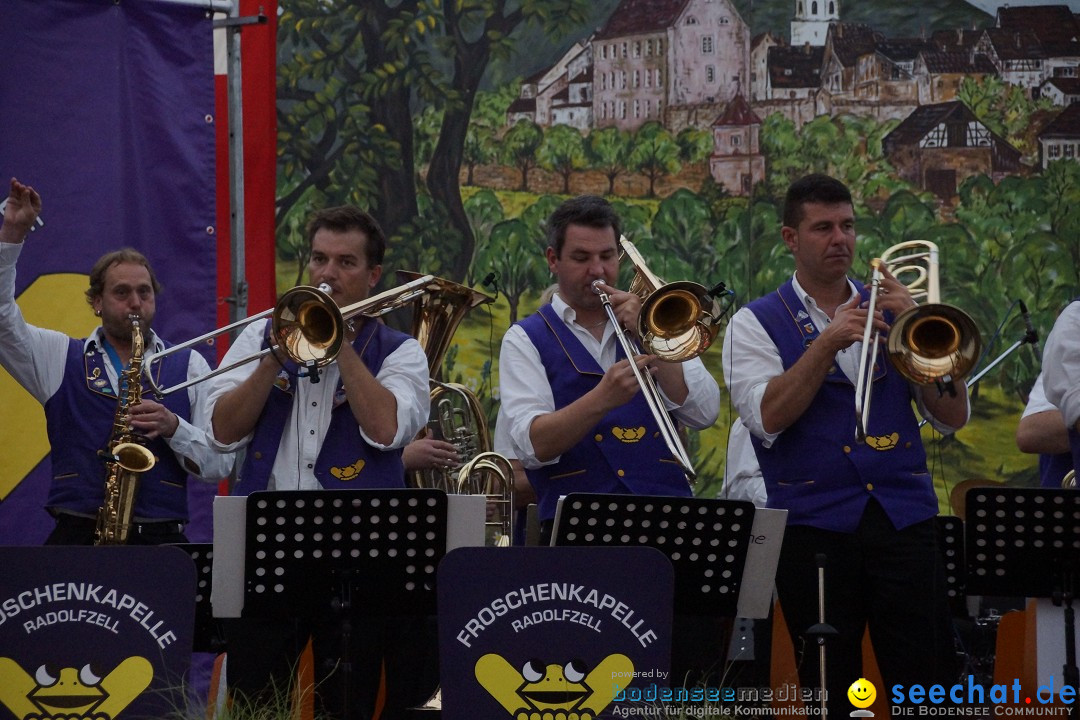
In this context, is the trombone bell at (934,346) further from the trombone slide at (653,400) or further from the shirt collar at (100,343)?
the shirt collar at (100,343)

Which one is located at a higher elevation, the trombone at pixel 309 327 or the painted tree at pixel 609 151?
the painted tree at pixel 609 151

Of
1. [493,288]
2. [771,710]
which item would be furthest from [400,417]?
[493,288]

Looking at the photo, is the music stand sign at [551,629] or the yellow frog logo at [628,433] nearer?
the music stand sign at [551,629]

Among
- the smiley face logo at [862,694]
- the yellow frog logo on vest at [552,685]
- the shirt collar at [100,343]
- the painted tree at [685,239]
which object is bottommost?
the smiley face logo at [862,694]

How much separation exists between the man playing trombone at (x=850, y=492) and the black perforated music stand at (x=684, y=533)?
1.40 feet

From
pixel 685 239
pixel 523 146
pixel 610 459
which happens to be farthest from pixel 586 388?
pixel 523 146

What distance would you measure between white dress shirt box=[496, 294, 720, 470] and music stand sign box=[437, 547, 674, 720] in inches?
43.9

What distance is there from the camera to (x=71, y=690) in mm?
3543

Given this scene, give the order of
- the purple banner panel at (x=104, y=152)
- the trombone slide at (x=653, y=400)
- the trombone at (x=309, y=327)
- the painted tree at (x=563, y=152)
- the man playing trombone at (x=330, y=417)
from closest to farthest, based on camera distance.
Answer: the man playing trombone at (x=330, y=417)
the trombone at (x=309, y=327)
the trombone slide at (x=653, y=400)
the purple banner panel at (x=104, y=152)
the painted tree at (x=563, y=152)

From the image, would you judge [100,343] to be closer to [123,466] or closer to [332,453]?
[123,466]

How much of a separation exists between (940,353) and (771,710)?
1335mm

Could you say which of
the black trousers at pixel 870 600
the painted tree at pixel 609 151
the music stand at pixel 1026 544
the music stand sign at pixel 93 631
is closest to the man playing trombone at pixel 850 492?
the black trousers at pixel 870 600

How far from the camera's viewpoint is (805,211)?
482 centimetres

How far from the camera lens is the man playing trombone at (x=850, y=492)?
14.4 feet
